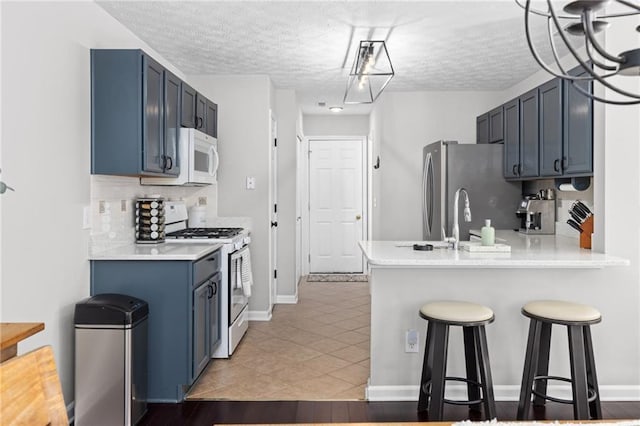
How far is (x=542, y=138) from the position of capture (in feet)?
12.5

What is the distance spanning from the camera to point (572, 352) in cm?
257

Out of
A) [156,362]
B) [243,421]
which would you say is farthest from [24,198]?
[243,421]

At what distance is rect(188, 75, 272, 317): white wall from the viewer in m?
4.96

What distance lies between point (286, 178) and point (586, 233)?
123 inches

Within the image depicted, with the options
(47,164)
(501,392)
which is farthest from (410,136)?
(47,164)

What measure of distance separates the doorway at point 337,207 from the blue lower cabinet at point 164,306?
15.3 feet

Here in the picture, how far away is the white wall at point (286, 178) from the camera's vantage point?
18.4ft

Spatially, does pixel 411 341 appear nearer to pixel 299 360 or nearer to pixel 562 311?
pixel 562 311

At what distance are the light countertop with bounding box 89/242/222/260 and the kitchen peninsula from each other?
1056 millimetres

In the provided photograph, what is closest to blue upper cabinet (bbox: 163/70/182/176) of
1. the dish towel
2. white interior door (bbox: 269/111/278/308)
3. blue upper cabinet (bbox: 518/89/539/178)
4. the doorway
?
the dish towel

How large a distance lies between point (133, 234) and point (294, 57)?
6.33 ft

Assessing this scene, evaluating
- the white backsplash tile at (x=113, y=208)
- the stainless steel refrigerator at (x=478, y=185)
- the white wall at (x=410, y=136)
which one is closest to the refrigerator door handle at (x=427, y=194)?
the stainless steel refrigerator at (x=478, y=185)

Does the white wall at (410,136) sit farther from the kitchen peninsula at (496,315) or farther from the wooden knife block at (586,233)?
the kitchen peninsula at (496,315)

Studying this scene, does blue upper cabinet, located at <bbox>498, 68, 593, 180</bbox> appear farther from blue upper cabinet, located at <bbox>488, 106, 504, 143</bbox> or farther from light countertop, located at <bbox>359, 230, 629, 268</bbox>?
light countertop, located at <bbox>359, 230, 629, 268</bbox>
